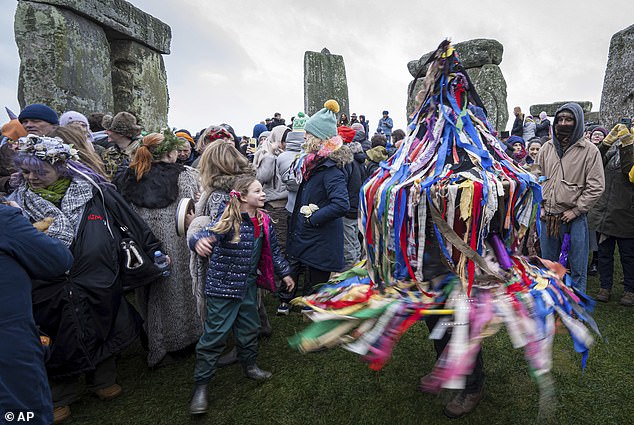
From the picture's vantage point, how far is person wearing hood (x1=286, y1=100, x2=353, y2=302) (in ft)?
11.1

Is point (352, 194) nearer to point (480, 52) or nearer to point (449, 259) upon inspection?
point (449, 259)

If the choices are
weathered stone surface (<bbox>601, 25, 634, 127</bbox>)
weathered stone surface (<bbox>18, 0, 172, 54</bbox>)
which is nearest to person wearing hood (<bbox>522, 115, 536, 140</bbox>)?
weathered stone surface (<bbox>601, 25, 634, 127</bbox>)

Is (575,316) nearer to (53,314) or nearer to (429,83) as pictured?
(429,83)

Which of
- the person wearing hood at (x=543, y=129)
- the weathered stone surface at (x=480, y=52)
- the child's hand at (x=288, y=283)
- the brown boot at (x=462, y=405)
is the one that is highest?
the weathered stone surface at (x=480, y=52)

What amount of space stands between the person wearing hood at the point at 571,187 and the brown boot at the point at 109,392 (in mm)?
3761

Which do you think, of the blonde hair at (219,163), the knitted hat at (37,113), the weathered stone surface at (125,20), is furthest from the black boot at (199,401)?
the weathered stone surface at (125,20)

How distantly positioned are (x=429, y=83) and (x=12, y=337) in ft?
7.30

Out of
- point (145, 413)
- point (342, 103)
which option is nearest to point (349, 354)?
point (145, 413)

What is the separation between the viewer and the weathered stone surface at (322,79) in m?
15.3

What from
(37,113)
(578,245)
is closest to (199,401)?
(37,113)

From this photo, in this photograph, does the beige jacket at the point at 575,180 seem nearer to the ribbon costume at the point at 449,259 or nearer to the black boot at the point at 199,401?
the ribbon costume at the point at 449,259

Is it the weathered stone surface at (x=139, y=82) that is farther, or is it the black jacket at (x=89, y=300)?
the weathered stone surface at (x=139, y=82)

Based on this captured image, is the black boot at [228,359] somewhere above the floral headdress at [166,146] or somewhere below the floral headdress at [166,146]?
below

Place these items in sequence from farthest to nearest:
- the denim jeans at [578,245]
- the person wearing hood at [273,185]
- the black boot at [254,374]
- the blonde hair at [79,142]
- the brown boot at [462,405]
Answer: the person wearing hood at [273,185] → the denim jeans at [578,245] → the black boot at [254,374] → the blonde hair at [79,142] → the brown boot at [462,405]
